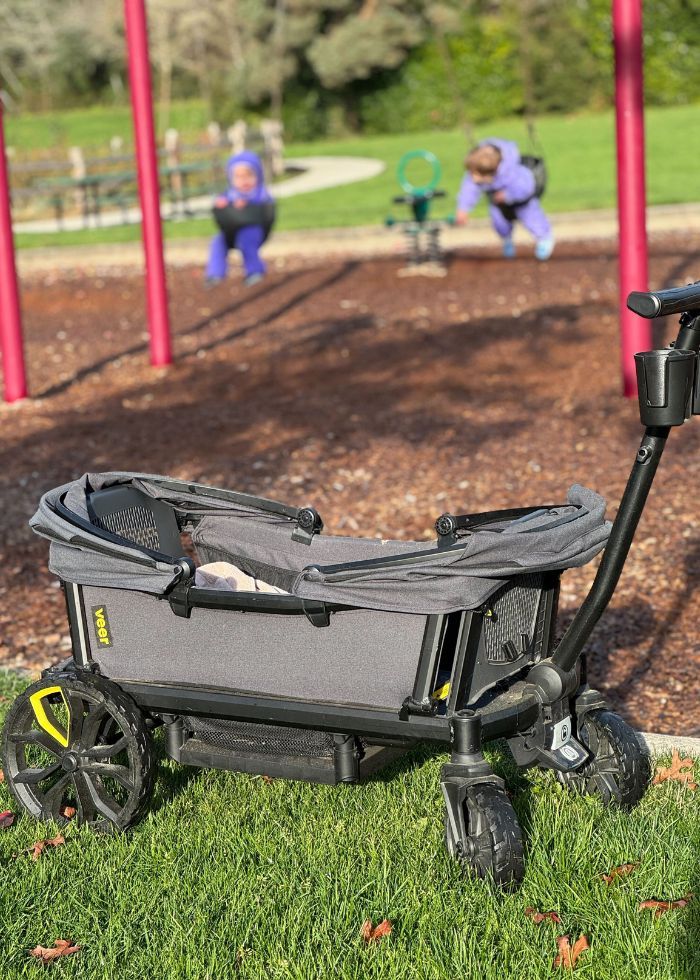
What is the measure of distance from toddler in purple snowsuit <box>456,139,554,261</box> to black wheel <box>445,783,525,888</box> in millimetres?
8927

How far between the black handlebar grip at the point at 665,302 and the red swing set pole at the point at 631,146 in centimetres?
480

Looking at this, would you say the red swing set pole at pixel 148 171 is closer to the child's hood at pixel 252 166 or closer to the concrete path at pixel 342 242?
the child's hood at pixel 252 166

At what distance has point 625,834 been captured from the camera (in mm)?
3420

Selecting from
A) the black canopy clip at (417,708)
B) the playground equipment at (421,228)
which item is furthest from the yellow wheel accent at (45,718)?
the playground equipment at (421,228)

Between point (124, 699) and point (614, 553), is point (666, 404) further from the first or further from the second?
point (124, 699)

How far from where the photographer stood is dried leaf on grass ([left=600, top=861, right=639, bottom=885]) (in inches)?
126

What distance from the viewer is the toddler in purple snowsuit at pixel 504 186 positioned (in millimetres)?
11578

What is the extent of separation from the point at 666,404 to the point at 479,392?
5.82 metres

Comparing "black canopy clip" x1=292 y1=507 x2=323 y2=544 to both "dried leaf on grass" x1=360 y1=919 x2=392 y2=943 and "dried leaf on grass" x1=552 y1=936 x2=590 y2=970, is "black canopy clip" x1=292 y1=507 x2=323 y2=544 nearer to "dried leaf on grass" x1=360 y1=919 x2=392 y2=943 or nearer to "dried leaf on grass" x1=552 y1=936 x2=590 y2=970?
"dried leaf on grass" x1=360 y1=919 x2=392 y2=943

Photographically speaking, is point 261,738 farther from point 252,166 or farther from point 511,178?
point 252,166

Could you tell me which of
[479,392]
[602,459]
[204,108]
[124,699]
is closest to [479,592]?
[124,699]

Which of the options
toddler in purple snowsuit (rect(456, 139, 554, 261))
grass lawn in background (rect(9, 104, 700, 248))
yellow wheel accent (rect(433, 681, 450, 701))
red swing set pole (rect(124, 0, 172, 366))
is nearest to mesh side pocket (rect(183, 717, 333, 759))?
yellow wheel accent (rect(433, 681, 450, 701))

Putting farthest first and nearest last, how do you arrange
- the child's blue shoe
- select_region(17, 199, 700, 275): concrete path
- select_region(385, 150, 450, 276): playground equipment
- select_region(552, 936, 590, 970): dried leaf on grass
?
select_region(17, 199, 700, 275): concrete path < select_region(385, 150, 450, 276): playground equipment < the child's blue shoe < select_region(552, 936, 590, 970): dried leaf on grass

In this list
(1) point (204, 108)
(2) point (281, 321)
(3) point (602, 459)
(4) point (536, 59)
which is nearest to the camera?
(3) point (602, 459)
